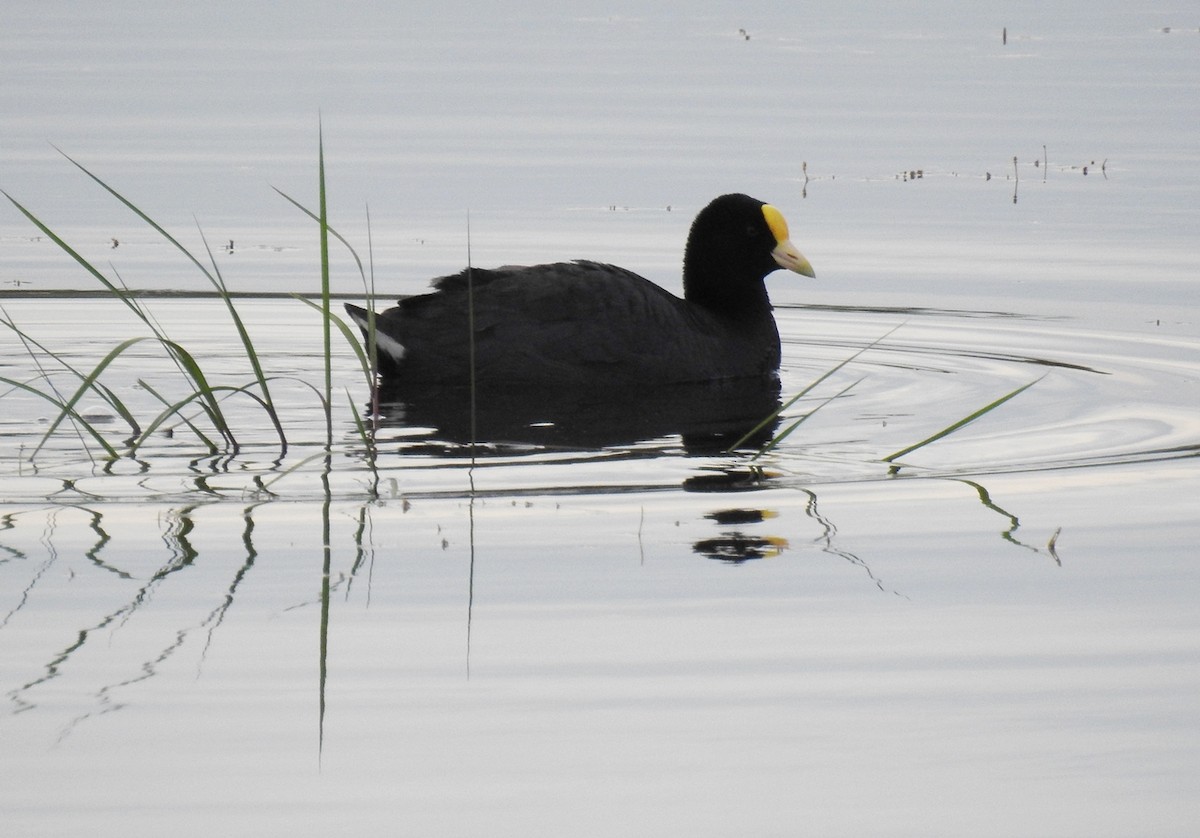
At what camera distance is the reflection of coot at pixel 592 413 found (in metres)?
7.06

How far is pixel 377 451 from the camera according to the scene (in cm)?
662

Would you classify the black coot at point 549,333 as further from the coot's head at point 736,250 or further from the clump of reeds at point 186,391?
the clump of reeds at point 186,391

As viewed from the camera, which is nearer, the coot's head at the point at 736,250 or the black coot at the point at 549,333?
the black coot at the point at 549,333

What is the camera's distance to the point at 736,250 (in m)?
9.20

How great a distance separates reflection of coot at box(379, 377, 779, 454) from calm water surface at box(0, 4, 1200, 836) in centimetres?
6

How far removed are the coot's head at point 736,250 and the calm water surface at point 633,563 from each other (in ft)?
1.48

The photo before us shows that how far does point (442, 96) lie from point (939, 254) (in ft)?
32.4

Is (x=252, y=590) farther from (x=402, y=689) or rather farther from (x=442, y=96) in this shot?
(x=442, y=96)

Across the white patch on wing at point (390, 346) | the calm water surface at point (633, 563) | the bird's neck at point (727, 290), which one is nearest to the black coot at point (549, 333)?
the white patch on wing at point (390, 346)

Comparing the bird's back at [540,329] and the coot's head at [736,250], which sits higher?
the coot's head at [736,250]

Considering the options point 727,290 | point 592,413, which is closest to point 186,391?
point 592,413

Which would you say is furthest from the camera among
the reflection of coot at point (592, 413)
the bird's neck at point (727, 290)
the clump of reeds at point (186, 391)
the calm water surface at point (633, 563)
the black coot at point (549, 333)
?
the bird's neck at point (727, 290)

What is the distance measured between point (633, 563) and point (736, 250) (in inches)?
170

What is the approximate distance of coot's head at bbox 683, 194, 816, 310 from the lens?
9.15m
